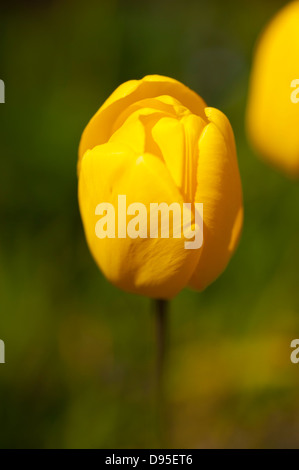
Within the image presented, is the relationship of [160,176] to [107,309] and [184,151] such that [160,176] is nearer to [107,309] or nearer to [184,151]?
[184,151]

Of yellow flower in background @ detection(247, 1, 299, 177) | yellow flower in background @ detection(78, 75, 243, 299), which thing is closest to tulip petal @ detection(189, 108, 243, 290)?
yellow flower in background @ detection(78, 75, 243, 299)

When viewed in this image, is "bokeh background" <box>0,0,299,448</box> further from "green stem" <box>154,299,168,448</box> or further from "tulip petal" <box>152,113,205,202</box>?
"tulip petal" <box>152,113,205,202</box>

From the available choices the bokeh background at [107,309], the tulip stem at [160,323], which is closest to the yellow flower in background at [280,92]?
the bokeh background at [107,309]

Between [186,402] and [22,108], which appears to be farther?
[22,108]

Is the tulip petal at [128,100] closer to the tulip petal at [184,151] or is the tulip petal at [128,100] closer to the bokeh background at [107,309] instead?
the tulip petal at [184,151]

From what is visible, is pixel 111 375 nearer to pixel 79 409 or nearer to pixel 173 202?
pixel 79 409
